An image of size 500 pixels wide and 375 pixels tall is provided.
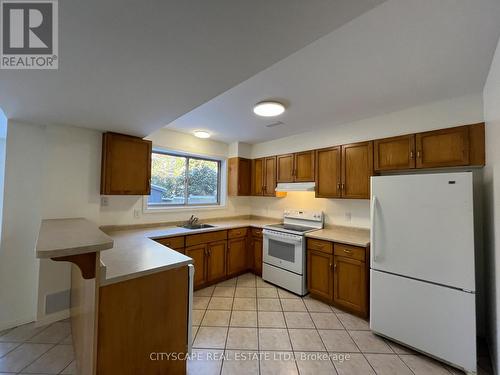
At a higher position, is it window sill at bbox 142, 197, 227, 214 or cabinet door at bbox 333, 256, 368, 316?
window sill at bbox 142, 197, 227, 214

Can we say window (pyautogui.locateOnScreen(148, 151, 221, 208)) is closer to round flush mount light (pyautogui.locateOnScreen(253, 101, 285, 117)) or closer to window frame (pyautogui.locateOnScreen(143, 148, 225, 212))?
window frame (pyautogui.locateOnScreen(143, 148, 225, 212))

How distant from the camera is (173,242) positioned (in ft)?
8.87

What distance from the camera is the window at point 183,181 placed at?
3383 mm

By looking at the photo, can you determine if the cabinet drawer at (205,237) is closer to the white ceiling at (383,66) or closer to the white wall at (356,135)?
the white wall at (356,135)

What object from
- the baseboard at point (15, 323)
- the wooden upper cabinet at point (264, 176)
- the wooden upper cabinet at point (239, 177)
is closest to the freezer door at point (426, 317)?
the wooden upper cabinet at point (264, 176)

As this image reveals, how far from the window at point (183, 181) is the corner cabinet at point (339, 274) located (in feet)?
6.96

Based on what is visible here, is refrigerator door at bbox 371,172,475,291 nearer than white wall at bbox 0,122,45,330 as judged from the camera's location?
Yes

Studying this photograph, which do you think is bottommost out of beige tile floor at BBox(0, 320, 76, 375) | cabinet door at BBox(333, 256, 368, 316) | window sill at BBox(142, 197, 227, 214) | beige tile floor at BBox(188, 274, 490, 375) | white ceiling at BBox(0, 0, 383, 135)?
beige tile floor at BBox(188, 274, 490, 375)

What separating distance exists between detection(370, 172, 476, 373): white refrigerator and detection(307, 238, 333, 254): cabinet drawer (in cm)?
58

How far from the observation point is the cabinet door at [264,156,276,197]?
3.79 m

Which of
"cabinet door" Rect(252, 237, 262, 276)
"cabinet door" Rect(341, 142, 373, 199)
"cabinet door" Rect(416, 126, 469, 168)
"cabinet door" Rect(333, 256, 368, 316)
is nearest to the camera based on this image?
"cabinet door" Rect(416, 126, 469, 168)

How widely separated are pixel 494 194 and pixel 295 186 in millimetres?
2110

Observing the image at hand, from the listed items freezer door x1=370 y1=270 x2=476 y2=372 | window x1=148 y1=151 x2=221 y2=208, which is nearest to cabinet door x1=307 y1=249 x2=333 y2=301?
freezer door x1=370 y1=270 x2=476 y2=372

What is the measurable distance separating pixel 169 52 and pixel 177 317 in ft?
5.47
